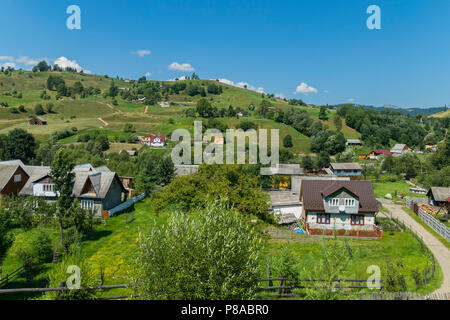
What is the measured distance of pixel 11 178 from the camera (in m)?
43.2

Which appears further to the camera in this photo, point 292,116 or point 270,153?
point 292,116

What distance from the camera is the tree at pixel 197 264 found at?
12.7 m

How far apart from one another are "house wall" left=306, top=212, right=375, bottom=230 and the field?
2.38 metres

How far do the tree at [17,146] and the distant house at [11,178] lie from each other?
128ft

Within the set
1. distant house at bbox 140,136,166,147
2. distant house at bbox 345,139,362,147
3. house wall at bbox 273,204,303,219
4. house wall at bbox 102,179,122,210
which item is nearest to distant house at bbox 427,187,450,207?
house wall at bbox 273,204,303,219

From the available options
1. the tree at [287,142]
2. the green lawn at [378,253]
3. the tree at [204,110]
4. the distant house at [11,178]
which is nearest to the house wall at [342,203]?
the green lawn at [378,253]

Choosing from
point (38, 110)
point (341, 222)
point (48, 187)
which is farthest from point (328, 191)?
point (38, 110)

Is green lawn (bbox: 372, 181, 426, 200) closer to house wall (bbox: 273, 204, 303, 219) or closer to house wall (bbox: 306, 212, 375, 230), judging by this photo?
house wall (bbox: 306, 212, 375, 230)

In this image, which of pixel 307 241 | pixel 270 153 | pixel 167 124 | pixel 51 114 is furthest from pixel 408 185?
pixel 51 114

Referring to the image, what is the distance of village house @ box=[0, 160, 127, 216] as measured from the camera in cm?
4031

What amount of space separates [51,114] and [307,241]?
529 feet

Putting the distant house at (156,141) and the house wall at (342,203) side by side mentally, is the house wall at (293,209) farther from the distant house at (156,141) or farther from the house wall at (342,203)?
the distant house at (156,141)
